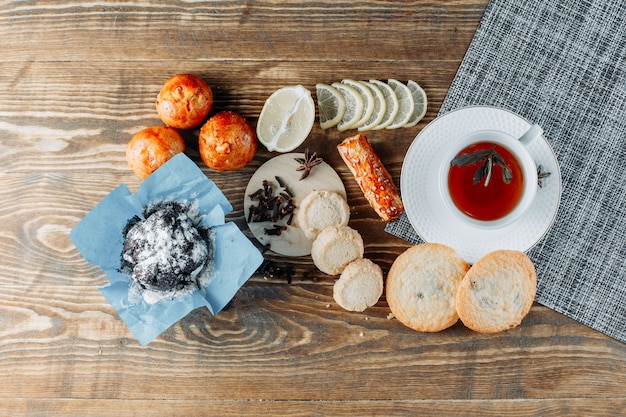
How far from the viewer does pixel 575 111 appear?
1.49 metres

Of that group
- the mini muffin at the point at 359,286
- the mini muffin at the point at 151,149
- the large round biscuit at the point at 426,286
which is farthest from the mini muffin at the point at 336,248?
the mini muffin at the point at 151,149

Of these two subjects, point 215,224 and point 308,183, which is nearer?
point 215,224

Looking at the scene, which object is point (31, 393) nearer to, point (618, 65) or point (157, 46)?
point (157, 46)

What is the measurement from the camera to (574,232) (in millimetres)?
1498

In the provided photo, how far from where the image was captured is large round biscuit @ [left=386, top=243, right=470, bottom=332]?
4.64 ft

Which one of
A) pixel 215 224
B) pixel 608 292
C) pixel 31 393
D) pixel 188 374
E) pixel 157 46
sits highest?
pixel 157 46

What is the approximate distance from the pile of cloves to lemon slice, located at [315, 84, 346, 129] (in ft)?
0.70

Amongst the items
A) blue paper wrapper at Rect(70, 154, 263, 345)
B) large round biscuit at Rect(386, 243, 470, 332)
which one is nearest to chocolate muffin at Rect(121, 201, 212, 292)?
blue paper wrapper at Rect(70, 154, 263, 345)

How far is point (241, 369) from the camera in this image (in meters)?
1.56

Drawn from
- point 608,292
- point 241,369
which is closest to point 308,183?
point 241,369

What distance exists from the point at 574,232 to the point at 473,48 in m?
0.59

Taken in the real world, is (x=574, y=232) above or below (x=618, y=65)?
below

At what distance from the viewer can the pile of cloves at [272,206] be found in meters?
1.51

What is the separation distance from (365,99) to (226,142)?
41cm
